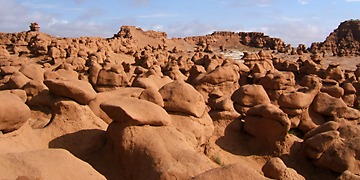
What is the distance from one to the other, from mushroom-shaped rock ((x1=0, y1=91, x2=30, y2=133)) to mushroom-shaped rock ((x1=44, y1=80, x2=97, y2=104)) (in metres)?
1.50

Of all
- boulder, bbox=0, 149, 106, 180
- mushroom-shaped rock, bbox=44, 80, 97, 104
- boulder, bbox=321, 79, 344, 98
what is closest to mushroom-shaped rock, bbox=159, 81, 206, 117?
mushroom-shaped rock, bbox=44, 80, 97, 104

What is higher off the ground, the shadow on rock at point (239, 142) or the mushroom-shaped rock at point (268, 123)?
the mushroom-shaped rock at point (268, 123)

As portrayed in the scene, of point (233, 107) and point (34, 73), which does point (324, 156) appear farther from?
point (34, 73)

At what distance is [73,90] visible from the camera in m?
8.23

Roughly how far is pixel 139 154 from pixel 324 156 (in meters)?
4.60

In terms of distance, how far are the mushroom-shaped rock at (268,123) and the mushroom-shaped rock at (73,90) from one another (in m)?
4.33

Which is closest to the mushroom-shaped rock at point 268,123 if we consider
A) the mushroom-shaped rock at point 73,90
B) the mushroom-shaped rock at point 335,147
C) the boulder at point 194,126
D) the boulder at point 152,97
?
the mushroom-shaped rock at point 335,147

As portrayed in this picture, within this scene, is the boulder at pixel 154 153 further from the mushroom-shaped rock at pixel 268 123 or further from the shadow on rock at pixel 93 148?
the mushroom-shaped rock at pixel 268 123

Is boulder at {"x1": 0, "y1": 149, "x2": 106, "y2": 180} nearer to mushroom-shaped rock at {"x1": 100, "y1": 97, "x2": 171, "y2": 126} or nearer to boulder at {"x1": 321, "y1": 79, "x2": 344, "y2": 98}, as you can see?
mushroom-shaped rock at {"x1": 100, "y1": 97, "x2": 171, "y2": 126}

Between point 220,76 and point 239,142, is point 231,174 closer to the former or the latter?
point 239,142

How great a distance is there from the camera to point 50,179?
4.73 metres

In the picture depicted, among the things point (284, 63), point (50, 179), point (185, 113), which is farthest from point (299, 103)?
point (284, 63)

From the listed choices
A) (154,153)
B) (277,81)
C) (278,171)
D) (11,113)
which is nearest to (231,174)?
(154,153)

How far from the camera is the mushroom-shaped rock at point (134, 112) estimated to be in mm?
7004
